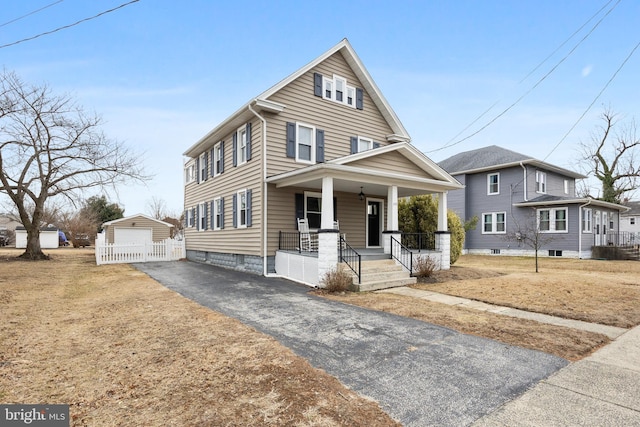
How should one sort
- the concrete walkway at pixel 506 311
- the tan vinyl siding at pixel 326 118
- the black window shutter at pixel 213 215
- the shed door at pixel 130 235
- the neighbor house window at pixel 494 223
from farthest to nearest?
the shed door at pixel 130 235 < the neighbor house window at pixel 494 223 < the black window shutter at pixel 213 215 < the tan vinyl siding at pixel 326 118 < the concrete walkway at pixel 506 311

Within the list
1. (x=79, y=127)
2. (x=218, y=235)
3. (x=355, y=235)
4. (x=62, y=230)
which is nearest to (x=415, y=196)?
(x=355, y=235)

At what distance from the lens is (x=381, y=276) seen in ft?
33.0

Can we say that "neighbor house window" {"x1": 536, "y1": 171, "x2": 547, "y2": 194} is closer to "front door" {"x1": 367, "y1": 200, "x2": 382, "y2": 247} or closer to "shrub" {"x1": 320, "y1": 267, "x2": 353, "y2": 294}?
"front door" {"x1": 367, "y1": 200, "x2": 382, "y2": 247}

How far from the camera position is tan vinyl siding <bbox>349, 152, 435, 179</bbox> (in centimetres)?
1080

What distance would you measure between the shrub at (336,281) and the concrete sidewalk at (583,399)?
17.8 ft

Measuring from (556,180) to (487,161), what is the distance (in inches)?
212

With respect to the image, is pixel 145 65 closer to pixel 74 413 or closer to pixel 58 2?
pixel 58 2

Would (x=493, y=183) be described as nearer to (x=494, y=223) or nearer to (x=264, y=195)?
(x=494, y=223)

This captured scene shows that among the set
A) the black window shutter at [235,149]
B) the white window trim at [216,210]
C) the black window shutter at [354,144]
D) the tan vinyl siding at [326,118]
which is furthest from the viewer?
the white window trim at [216,210]

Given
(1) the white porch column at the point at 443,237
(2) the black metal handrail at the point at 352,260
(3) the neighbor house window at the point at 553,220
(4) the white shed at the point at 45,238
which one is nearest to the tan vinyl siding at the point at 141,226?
(4) the white shed at the point at 45,238

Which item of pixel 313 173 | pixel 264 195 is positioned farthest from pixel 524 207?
pixel 264 195

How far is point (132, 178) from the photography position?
72.4 ft

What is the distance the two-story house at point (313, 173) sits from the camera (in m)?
10.8

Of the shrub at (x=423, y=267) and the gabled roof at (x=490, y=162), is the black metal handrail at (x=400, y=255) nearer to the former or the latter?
the shrub at (x=423, y=267)
